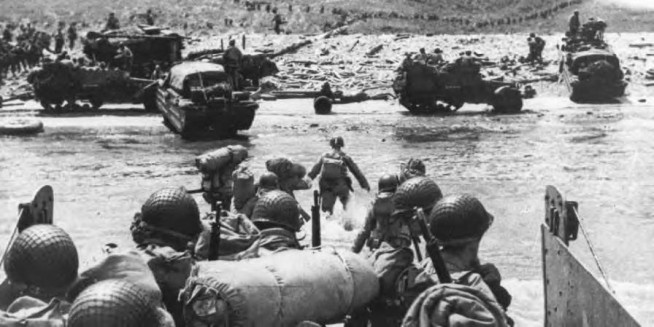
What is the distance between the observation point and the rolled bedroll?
4.83 m

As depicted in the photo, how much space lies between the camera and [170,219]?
6164 mm

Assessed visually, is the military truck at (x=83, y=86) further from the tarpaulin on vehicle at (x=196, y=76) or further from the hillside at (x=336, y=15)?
the hillside at (x=336, y=15)

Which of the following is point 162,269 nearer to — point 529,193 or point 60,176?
point 529,193

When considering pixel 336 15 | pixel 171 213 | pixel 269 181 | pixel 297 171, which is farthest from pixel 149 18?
pixel 171 213

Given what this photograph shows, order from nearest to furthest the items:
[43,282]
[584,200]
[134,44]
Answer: [43,282] → [584,200] → [134,44]

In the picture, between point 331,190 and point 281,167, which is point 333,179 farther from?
point 281,167

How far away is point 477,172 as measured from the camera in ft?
58.4

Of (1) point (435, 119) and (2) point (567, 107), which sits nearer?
(1) point (435, 119)

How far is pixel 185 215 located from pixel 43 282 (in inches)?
53.2

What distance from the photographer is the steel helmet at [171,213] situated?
616 centimetres

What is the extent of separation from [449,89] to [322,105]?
4175mm

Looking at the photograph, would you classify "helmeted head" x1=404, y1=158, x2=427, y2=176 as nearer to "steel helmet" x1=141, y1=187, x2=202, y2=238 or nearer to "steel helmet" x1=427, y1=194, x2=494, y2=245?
"steel helmet" x1=427, y1=194, x2=494, y2=245

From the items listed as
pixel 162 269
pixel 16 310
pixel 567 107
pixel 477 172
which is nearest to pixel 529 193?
pixel 477 172

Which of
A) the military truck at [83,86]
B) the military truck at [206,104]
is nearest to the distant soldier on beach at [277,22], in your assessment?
the military truck at [83,86]
